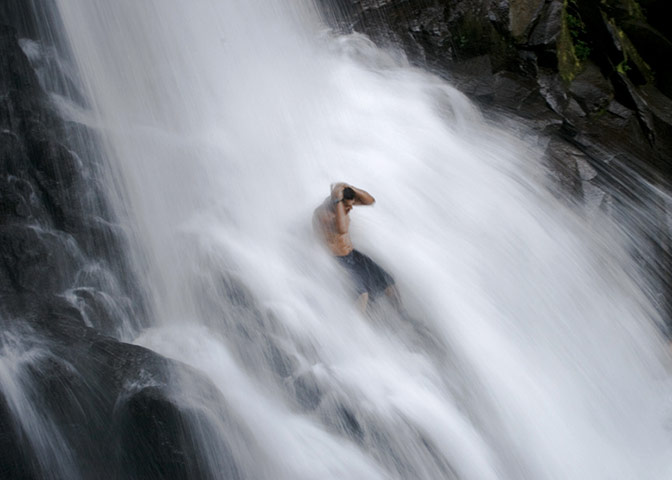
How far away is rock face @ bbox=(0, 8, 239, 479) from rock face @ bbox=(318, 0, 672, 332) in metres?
3.94

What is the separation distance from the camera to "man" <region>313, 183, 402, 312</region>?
500cm

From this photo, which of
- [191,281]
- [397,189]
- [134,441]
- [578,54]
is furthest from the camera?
[578,54]

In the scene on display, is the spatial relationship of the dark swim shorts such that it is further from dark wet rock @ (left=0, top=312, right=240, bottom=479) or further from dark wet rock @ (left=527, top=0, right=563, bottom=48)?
dark wet rock @ (left=527, top=0, right=563, bottom=48)

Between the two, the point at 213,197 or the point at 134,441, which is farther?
the point at 213,197

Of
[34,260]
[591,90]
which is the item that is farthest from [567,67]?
[34,260]

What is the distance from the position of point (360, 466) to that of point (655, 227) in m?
4.16

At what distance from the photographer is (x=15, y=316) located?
404 cm

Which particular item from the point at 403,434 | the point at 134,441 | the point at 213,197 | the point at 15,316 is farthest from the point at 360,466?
the point at 213,197

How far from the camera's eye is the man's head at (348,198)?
16.5 ft

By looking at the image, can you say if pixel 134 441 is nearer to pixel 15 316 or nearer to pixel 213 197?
pixel 15 316

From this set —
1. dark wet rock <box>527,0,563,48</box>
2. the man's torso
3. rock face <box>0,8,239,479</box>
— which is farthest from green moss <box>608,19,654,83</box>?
rock face <box>0,8,239,479</box>

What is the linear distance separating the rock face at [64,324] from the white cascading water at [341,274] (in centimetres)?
21

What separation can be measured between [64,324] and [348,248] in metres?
2.21

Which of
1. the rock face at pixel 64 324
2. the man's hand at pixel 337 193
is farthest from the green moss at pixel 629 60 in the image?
the rock face at pixel 64 324
